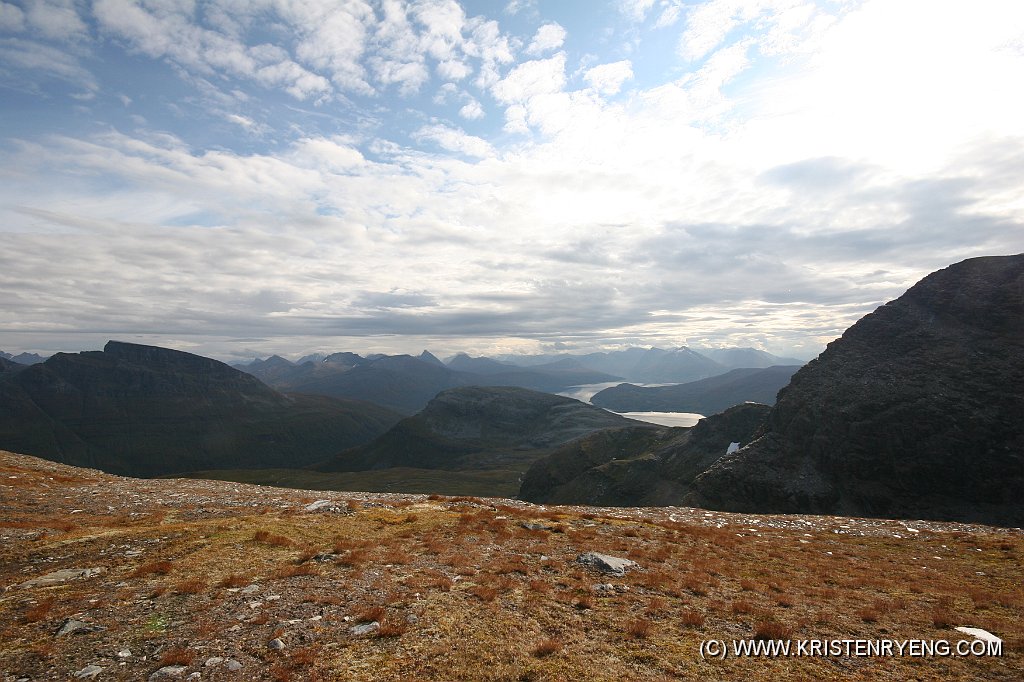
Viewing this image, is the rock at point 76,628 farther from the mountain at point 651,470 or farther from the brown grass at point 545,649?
the mountain at point 651,470

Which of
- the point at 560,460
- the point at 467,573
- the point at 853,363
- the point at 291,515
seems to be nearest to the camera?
the point at 467,573

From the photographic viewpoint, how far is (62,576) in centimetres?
1473

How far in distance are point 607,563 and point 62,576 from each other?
19.4m

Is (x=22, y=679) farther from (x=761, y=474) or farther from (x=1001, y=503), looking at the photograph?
(x=1001, y=503)

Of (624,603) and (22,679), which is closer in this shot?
(22,679)

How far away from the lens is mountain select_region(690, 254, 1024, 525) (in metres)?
64.0

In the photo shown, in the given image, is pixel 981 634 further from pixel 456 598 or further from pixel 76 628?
pixel 76 628

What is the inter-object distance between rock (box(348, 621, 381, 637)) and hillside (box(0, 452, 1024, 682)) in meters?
0.07

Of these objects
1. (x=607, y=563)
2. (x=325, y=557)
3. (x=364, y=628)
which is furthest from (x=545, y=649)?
(x=325, y=557)

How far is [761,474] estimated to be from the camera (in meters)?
75.1

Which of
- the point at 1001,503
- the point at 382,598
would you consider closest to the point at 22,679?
the point at 382,598

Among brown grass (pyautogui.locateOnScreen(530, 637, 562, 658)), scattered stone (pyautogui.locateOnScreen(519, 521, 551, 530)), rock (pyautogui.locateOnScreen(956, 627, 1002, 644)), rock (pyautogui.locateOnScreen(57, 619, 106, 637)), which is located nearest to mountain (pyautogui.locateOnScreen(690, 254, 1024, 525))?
scattered stone (pyautogui.locateOnScreen(519, 521, 551, 530))

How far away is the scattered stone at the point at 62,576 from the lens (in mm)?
14125

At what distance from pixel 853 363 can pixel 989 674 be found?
92658 mm
